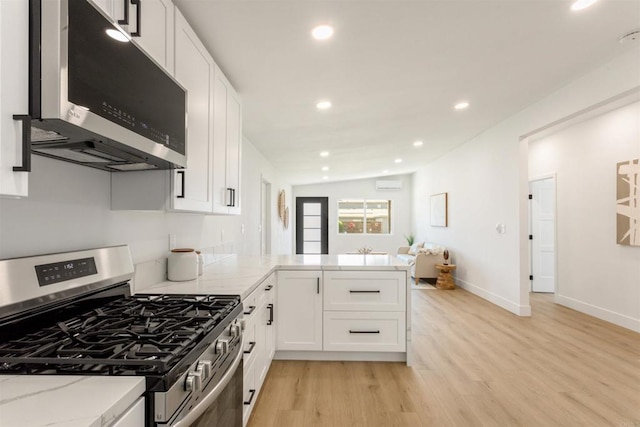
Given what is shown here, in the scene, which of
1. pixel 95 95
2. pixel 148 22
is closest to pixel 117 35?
pixel 95 95

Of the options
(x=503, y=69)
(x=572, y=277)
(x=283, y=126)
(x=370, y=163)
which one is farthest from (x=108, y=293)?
(x=370, y=163)

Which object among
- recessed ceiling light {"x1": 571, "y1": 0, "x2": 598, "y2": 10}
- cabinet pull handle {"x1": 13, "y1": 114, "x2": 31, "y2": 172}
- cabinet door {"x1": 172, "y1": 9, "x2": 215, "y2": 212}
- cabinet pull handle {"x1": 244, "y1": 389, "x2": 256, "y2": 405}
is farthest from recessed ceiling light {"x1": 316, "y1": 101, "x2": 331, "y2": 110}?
cabinet pull handle {"x1": 13, "y1": 114, "x2": 31, "y2": 172}

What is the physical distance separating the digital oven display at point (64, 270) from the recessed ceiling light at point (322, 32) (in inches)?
70.4

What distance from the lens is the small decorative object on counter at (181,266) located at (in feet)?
6.68

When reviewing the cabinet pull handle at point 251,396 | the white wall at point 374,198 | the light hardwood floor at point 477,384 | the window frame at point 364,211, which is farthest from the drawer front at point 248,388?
the window frame at point 364,211

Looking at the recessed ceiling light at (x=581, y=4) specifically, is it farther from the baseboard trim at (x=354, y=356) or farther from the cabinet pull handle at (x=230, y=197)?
the baseboard trim at (x=354, y=356)

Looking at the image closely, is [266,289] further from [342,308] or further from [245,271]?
[342,308]

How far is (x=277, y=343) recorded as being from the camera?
2.77 metres

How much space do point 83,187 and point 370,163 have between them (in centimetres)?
629

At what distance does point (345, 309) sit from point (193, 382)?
6.31 ft

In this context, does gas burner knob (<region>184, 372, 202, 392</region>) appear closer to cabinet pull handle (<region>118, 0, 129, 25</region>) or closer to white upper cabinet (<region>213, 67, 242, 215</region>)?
cabinet pull handle (<region>118, 0, 129, 25</region>)

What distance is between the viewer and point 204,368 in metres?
1.05

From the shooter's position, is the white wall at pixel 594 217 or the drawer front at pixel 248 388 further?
the white wall at pixel 594 217

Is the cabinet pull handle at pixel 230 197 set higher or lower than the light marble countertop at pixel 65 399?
higher
